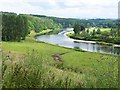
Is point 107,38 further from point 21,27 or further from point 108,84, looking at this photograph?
point 108,84

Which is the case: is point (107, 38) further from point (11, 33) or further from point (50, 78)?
point (50, 78)

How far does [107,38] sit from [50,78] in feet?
292

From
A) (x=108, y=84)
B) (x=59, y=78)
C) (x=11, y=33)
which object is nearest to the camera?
(x=108, y=84)

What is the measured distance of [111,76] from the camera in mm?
5551

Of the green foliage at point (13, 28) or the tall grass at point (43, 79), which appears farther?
the green foliage at point (13, 28)

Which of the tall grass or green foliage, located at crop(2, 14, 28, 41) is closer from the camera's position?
the tall grass

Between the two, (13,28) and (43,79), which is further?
(13,28)

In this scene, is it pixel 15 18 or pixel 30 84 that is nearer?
pixel 30 84

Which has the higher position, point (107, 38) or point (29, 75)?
point (29, 75)

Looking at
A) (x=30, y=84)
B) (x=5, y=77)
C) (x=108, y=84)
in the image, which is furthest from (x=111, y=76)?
(x=5, y=77)

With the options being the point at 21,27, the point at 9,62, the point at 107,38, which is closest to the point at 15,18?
the point at 21,27

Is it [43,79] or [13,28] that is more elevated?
[43,79]

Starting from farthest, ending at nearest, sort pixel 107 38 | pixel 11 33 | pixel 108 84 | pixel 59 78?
1. pixel 107 38
2. pixel 11 33
3. pixel 59 78
4. pixel 108 84

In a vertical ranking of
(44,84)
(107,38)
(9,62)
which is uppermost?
(9,62)
